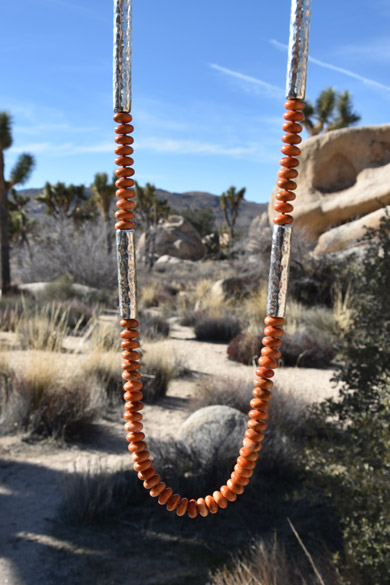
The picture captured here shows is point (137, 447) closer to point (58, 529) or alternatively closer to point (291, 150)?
point (291, 150)

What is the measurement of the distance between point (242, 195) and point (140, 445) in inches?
2018

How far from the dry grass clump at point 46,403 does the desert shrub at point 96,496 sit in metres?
1.74

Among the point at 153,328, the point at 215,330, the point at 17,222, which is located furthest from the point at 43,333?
the point at 17,222

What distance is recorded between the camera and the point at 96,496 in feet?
17.6

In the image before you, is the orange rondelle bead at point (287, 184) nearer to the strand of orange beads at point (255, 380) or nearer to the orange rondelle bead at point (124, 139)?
the strand of orange beads at point (255, 380)

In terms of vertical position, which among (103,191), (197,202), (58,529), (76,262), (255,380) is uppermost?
(197,202)

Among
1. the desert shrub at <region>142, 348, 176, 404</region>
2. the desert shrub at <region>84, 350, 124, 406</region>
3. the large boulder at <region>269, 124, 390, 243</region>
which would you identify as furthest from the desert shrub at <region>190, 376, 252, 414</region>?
the large boulder at <region>269, 124, 390, 243</region>

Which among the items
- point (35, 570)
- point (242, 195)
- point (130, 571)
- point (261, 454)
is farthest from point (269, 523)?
point (242, 195)

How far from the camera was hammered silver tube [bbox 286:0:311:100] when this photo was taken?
6.04ft

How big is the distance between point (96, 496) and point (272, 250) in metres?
4.09

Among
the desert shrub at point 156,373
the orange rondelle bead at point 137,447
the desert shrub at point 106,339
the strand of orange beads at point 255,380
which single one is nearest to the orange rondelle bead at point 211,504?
the strand of orange beads at point 255,380

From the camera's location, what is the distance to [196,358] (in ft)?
41.8

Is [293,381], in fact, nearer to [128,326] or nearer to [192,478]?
[192,478]

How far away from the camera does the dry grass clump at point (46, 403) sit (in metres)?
7.48
